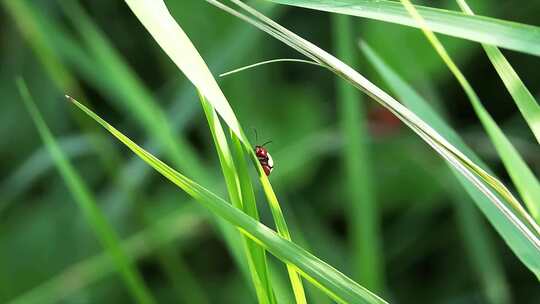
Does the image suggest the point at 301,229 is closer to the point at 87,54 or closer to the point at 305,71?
the point at 305,71

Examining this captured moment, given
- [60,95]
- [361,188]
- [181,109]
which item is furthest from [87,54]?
[361,188]

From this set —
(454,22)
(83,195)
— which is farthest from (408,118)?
(83,195)

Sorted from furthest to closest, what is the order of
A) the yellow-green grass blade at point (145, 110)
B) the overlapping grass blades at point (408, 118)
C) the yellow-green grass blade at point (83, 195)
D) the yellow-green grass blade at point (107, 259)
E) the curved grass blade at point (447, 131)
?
the yellow-green grass blade at point (107, 259) → the yellow-green grass blade at point (145, 110) → the yellow-green grass blade at point (83, 195) → the curved grass blade at point (447, 131) → the overlapping grass blades at point (408, 118)

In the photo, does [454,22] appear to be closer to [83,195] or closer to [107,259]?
[83,195]

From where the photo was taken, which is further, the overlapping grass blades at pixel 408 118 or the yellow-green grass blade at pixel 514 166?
the yellow-green grass blade at pixel 514 166

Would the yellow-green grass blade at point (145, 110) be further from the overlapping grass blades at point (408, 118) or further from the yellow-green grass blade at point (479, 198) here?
the overlapping grass blades at point (408, 118)

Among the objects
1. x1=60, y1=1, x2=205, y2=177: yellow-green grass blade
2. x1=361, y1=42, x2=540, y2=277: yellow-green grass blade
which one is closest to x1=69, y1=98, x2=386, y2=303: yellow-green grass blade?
x1=361, y1=42, x2=540, y2=277: yellow-green grass blade

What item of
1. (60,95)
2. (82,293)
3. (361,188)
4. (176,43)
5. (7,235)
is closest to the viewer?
(176,43)

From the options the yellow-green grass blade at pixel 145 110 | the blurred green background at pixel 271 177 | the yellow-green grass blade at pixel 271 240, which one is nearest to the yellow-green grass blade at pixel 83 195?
the yellow-green grass blade at pixel 145 110
